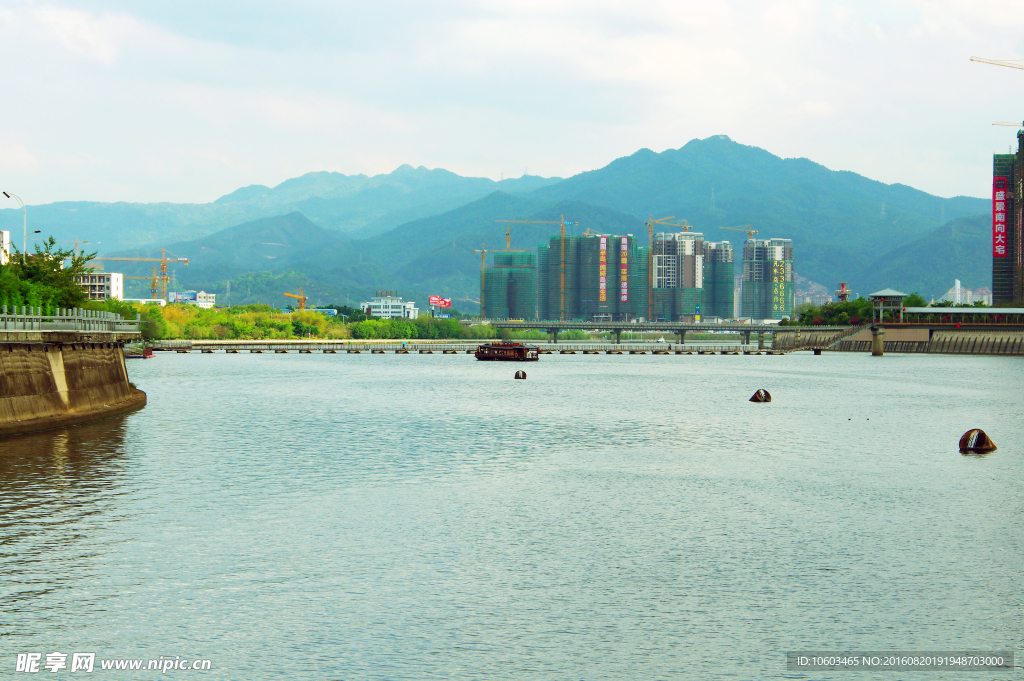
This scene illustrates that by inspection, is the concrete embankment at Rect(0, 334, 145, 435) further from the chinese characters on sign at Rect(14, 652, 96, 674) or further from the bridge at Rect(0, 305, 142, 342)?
the chinese characters on sign at Rect(14, 652, 96, 674)

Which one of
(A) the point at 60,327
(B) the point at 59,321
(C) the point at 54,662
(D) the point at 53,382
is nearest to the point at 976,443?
(C) the point at 54,662

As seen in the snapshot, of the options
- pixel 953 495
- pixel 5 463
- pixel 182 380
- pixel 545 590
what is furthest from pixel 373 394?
pixel 545 590

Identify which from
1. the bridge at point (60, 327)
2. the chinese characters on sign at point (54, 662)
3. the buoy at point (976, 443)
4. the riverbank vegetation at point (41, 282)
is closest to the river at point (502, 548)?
the chinese characters on sign at point (54, 662)

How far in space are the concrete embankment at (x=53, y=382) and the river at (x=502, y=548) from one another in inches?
70.1

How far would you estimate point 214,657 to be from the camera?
21953 mm

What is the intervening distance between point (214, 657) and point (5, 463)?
32447 mm

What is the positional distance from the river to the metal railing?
7.10m

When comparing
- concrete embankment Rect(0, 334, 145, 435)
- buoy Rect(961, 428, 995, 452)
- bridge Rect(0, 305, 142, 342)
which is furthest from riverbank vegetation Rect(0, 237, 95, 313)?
buoy Rect(961, 428, 995, 452)

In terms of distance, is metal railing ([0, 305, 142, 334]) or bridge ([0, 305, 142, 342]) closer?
bridge ([0, 305, 142, 342])

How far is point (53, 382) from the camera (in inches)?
2429

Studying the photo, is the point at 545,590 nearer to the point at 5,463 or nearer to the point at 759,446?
the point at 5,463

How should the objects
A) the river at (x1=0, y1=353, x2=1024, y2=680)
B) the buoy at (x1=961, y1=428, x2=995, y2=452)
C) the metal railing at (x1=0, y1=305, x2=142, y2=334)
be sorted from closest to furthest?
the river at (x1=0, y1=353, x2=1024, y2=680), the metal railing at (x1=0, y1=305, x2=142, y2=334), the buoy at (x1=961, y1=428, x2=995, y2=452)

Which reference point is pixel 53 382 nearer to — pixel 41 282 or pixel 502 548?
pixel 41 282

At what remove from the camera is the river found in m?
23.1
